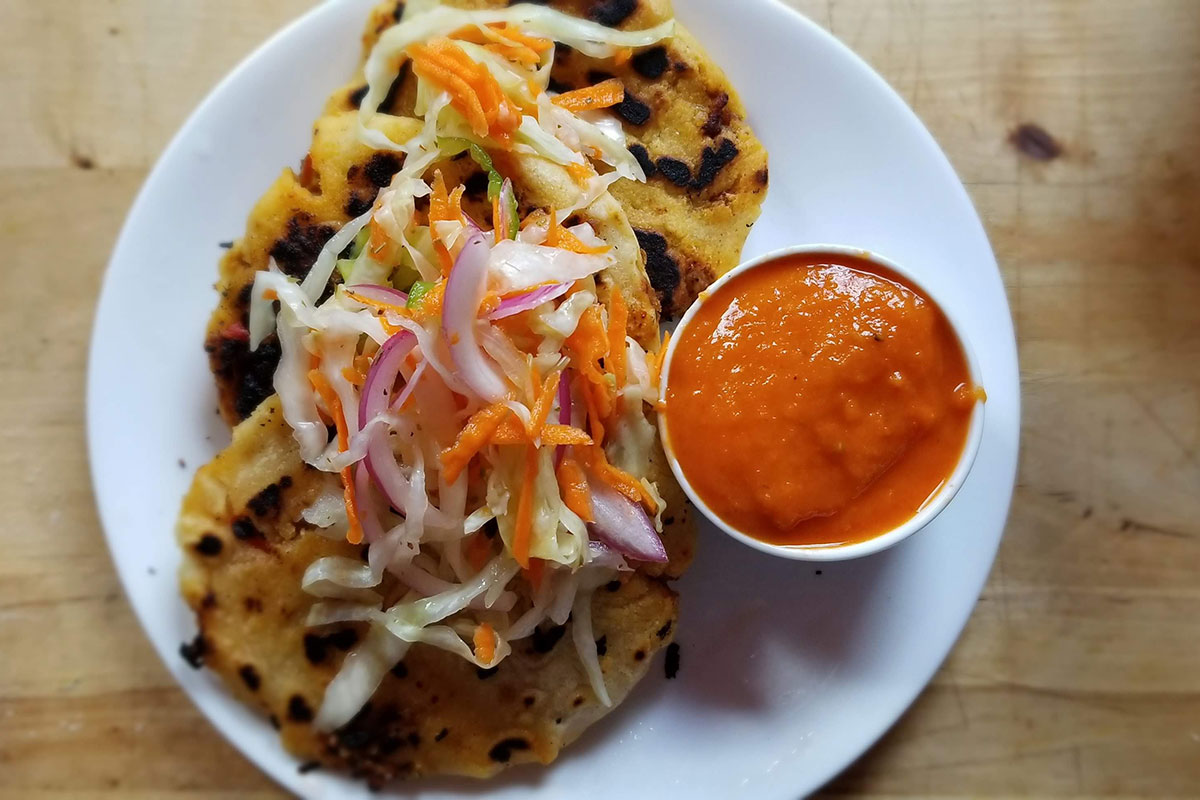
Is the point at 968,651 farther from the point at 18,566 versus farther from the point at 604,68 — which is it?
the point at 18,566

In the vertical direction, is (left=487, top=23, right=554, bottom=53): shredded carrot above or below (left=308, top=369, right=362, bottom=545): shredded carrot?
above

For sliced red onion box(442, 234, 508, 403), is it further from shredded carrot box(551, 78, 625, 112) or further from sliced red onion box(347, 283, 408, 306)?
shredded carrot box(551, 78, 625, 112)

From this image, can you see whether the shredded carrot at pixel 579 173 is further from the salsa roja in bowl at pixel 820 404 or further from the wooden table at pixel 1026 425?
the wooden table at pixel 1026 425

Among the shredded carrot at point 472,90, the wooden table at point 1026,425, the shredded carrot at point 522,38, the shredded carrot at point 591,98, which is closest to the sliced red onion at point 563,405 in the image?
the shredded carrot at point 472,90

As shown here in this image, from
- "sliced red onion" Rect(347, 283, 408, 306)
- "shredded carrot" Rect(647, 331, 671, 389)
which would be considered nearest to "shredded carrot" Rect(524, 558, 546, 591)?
"shredded carrot" Rect(647, 331, 671, 389)

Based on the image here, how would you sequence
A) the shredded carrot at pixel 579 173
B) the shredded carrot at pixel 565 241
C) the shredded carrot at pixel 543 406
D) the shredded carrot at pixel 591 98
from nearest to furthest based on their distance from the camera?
the shredded carrot at pixel 543 406
the shredded carrot at pixel 565 241
the shredded carrot at pixel 579 173
the shredded carrot at pixel 591 98

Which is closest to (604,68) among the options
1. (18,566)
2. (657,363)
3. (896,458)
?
(657,363)
